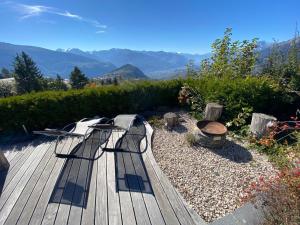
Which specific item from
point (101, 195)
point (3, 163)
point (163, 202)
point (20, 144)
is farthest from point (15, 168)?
point (163, 202)

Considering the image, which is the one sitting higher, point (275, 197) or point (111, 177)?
point (275, 197)

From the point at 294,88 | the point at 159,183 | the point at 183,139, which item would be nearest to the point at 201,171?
the point at 159,183

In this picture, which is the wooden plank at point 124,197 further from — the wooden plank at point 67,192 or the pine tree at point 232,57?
the pine tree at point 232,57

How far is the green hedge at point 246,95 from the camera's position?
5.79m

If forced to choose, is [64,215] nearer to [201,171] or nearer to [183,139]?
[201,171]

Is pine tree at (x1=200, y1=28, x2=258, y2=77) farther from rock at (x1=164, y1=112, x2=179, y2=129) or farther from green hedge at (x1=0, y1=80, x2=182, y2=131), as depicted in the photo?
rock at (x1=164, y1=112, x2=179, y2=129)

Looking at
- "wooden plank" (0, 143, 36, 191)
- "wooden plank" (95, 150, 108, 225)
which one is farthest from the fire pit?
"wooden plank" (0, 143, 36, 191)

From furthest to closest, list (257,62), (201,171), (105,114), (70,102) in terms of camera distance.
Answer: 1. (257,62)
2. (105,114)
3. (70,102)
4. (201,171)

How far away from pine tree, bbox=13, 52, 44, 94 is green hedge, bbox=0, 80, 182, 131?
1250 inches

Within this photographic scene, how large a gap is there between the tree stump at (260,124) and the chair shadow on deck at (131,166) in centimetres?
279

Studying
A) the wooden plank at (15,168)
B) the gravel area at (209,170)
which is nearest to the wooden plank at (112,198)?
the gravel area at (209,170)

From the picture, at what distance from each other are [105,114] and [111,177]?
3564 mm

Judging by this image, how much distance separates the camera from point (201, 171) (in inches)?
140

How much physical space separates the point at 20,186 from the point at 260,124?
5170 mm
